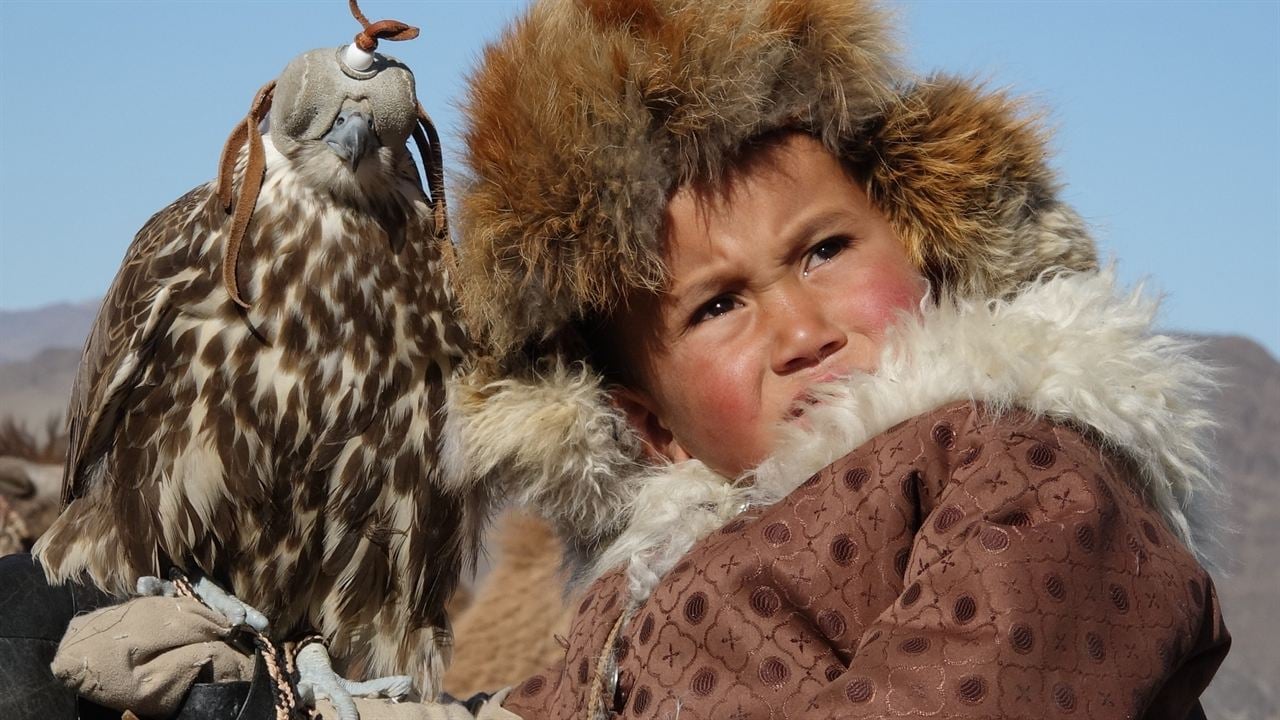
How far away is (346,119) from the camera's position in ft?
7.55

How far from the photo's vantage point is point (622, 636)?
2.05 m

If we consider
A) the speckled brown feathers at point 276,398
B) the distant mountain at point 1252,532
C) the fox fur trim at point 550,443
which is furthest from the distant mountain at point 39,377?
the fox fur trim at point 550,443

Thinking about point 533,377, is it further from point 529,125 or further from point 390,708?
point 390,708

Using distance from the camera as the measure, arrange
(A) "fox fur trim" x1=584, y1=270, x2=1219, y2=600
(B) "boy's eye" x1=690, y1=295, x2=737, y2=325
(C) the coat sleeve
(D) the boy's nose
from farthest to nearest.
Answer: (B) "boy's eye" x1=690, y1=295, x2=737, y2=325, (D) the boy's nose, (A) "fox fur trim" x1=584, y1=270, x2=1219, y2=600, (C) the coat sleeve

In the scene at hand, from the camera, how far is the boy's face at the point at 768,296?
6.86 feet

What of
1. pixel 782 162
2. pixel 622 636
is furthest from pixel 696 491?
pixel 782 162

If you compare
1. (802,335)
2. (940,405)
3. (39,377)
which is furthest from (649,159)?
(39,377)

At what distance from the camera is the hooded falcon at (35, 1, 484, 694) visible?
2.35 meters

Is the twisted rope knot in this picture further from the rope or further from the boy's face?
the rope

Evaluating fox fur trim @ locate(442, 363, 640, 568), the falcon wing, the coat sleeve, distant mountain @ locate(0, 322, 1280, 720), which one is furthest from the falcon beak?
distant mountain @ locate(0, 322, 1280, 720)

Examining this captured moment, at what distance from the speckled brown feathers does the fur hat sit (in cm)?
17

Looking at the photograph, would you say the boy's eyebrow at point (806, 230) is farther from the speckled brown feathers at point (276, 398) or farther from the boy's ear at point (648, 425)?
the speckled brown feathers at point (276, 398)

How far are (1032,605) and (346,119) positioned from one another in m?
1.33

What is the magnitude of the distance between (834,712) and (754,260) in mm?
735
